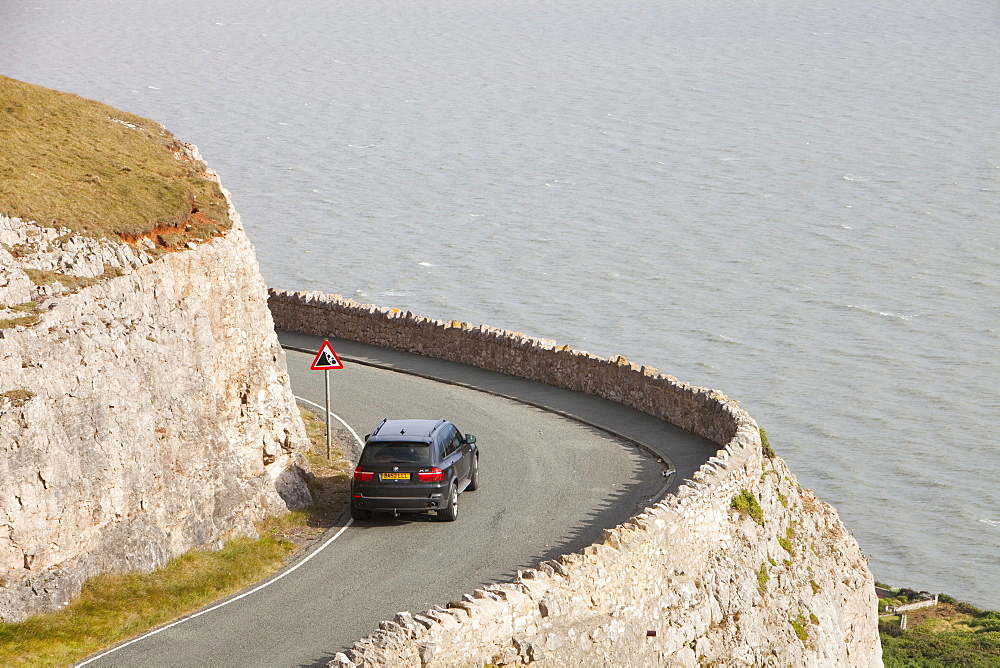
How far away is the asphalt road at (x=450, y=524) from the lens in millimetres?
18578

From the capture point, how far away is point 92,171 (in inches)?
1021

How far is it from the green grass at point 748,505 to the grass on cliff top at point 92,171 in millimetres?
12870

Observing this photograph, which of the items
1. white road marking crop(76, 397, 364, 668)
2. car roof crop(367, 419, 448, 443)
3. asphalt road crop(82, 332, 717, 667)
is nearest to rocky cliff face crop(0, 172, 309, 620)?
white road marking crop(76, 397, 364, 668)

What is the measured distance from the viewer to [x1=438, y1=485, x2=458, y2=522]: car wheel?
2384 cm

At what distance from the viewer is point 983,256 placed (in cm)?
8662

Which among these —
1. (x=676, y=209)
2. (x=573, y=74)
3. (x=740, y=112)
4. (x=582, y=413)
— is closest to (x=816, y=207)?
(x=676, y=209)

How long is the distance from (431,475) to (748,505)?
6.99 metres

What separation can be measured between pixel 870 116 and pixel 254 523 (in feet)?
387

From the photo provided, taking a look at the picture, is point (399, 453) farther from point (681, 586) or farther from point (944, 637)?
point (944, 637)

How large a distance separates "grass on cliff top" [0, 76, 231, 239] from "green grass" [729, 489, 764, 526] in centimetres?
1287

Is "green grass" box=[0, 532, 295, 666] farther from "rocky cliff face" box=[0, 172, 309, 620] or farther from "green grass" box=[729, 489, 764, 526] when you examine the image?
"green grass" box=[729, 489, 764, 526]

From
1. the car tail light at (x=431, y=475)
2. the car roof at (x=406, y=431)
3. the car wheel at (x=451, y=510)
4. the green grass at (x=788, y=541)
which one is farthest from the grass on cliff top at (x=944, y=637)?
the car tail light at (x=431, y=475)

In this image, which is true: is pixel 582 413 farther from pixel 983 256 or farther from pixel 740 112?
Answer: pixel 740 112

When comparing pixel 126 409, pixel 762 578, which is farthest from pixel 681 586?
pixel 126 409
